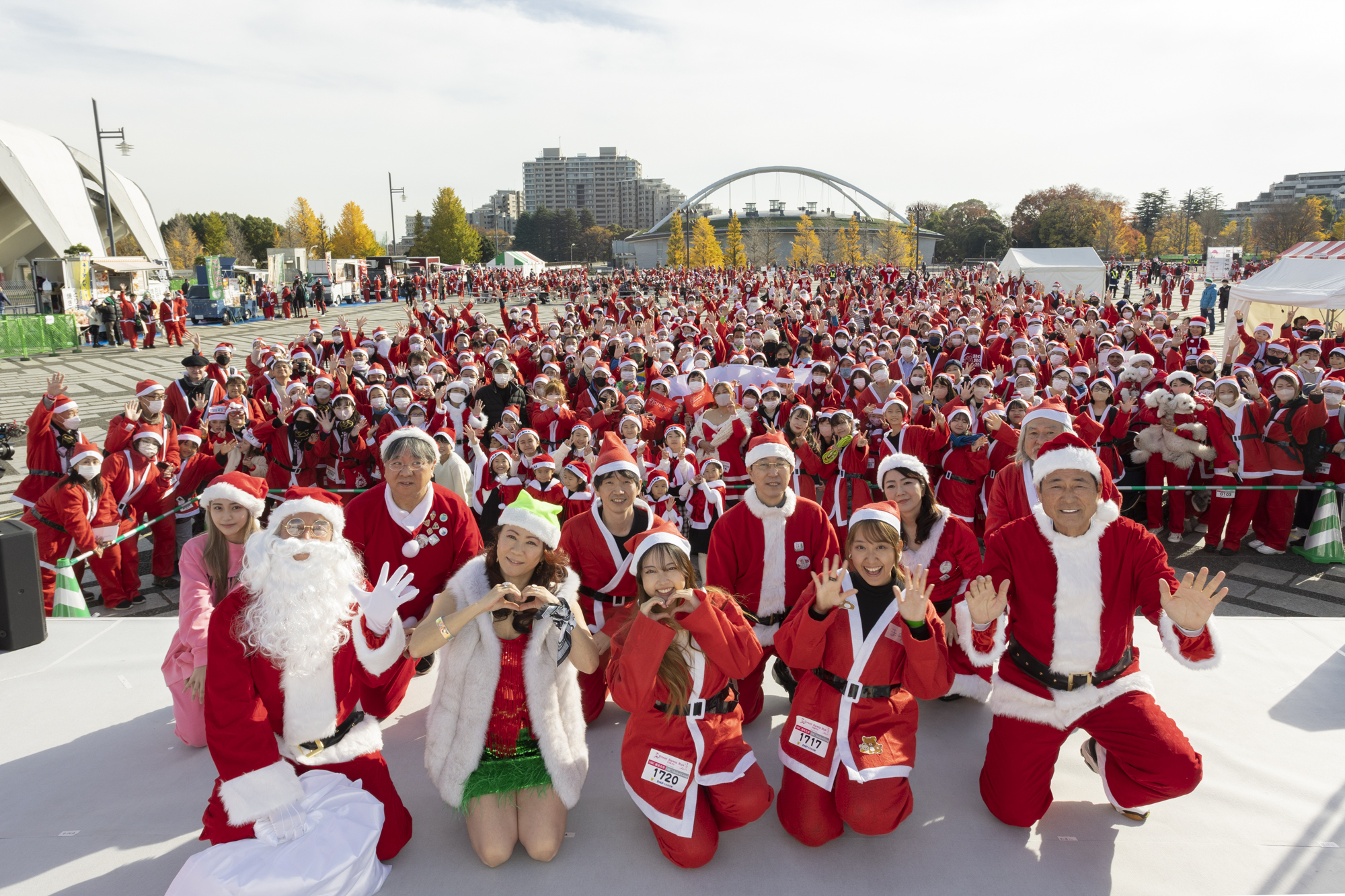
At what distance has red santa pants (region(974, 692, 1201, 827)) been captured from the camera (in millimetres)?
3102

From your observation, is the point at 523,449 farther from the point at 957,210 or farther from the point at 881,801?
the point at 957,210

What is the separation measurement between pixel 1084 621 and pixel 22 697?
552 cm

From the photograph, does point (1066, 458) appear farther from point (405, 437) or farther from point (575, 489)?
point (575, 489)

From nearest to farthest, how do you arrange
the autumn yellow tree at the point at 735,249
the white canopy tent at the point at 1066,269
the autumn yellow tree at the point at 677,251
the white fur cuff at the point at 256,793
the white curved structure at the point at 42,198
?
the white fur cuff at the point at 256,793
the white canopy tent at the point at 1066,269
the white curved structure at the point at 42,198
the autumn yellow tree at the point at 735,249
the autumn yellow tree at the point at 677,251

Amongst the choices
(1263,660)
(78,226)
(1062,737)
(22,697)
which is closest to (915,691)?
(1062,737)

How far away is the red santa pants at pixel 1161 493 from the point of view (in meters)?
7.75

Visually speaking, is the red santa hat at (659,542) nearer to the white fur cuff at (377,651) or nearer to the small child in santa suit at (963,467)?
the white fur cuff at (377,651)

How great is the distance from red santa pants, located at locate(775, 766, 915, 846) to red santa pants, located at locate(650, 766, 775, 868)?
0.14 metres

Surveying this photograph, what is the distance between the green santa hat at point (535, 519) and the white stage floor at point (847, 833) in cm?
128

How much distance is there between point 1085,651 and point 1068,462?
2.60 ft

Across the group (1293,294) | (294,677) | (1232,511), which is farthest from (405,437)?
(1293,294)

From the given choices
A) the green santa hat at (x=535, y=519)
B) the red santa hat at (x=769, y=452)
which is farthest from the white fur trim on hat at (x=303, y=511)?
the red santa hat at (x=769, y=452)

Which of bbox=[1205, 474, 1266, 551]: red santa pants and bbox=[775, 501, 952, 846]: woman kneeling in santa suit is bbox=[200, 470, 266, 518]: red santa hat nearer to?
bbox=[775, 501, 952, 846]: woman kneeling in santa suit

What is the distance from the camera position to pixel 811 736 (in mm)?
3211
